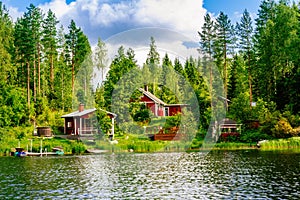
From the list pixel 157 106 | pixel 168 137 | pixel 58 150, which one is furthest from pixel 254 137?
pixel 58 150

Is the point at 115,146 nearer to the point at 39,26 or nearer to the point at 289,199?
the point at 39,26

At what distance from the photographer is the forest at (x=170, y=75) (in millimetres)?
45438

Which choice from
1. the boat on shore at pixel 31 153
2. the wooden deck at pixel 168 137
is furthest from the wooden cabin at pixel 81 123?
the boat on shore at pixel 31 153

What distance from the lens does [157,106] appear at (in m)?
59.2

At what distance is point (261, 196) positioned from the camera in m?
17.0

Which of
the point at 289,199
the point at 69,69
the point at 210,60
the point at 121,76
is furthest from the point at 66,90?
the point at 289,199

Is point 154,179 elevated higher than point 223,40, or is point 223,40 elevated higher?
point 223,40

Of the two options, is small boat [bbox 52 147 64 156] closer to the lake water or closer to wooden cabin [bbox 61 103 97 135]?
the lake water

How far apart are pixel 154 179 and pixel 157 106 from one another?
37.3 metres

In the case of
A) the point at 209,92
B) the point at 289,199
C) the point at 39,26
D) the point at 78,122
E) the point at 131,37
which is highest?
the point at 39,26

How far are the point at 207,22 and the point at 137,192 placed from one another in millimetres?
39685

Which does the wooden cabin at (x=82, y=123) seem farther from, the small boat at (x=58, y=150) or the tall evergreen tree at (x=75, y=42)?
the tall evergreen tree at (x=75, y=42)

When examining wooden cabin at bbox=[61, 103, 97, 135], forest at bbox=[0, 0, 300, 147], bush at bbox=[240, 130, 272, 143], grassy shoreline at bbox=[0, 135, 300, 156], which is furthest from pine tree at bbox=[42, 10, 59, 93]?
bush at bbox=[240, 130, 272, 143]

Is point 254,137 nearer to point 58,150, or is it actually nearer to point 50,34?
point 58,150
